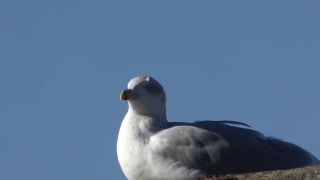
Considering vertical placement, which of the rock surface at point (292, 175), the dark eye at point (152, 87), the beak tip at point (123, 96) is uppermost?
the dark eye at point (152, 87)

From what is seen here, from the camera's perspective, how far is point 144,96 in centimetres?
1109

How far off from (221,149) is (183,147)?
0.56 m

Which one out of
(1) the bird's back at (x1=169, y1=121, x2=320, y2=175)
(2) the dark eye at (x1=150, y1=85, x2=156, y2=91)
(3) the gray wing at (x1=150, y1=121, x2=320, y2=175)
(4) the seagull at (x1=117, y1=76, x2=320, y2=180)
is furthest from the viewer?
(2) the dark eye at (x1=150, y1=85, x2=156, y2=91)

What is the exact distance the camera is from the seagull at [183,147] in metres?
10.0

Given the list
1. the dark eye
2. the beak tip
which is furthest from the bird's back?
the beak tip

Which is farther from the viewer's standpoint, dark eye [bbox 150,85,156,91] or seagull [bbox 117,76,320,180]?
dark eye [bbox 150,85,156,91]

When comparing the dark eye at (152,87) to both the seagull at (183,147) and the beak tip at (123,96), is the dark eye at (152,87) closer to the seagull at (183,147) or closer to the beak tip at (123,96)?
the seagull at (183,147)

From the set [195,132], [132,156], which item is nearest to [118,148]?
[132,156]

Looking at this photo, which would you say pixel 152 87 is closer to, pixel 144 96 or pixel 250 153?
pixel 144 96

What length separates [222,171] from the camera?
1029 centimetres

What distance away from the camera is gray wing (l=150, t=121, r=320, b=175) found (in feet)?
33.6

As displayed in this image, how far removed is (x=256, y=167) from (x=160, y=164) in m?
1.51

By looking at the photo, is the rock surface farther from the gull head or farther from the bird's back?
the gull head

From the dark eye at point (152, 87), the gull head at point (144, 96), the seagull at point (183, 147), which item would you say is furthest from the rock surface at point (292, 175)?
the dark eye at point (152, 87)
